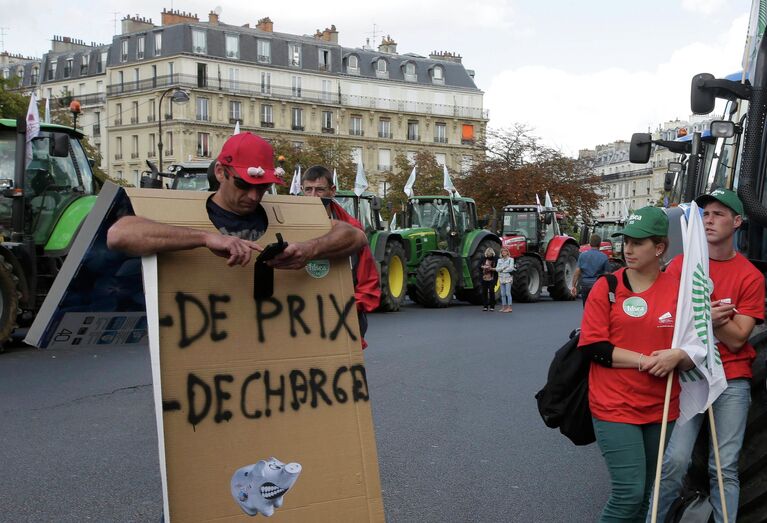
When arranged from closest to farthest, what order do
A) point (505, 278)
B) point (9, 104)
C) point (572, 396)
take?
1. point (572, 396)
2. point (505, 278)
3. point (9, 104)

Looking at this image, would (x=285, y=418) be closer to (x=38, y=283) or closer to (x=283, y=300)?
(x=283, y=300)

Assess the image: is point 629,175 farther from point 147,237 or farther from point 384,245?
point 147,237

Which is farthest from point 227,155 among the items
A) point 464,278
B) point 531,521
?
point 464,278

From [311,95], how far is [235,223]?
286 ft

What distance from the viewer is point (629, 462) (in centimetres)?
438

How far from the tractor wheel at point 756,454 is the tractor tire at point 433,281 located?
61.3 ft

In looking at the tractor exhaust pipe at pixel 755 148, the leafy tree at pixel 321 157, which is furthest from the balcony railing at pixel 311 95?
the tractor exhaust pipe at pixel 755 148

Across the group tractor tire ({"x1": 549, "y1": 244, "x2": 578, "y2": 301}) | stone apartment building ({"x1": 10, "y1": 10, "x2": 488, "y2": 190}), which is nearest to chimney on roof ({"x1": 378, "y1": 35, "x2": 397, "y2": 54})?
stone apartment building ({"x1": 10, "y1": 10, "x2": 488, "y2": 190})

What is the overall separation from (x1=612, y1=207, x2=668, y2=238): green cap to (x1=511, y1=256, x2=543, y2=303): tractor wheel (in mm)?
22702

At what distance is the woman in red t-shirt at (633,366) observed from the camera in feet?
14.4

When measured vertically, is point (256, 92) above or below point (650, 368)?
above

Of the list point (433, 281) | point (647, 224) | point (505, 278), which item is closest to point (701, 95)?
point (647, 224)

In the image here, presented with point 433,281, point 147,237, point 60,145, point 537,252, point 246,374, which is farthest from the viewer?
point 537,252

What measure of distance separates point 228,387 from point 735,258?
2617 millimetres
